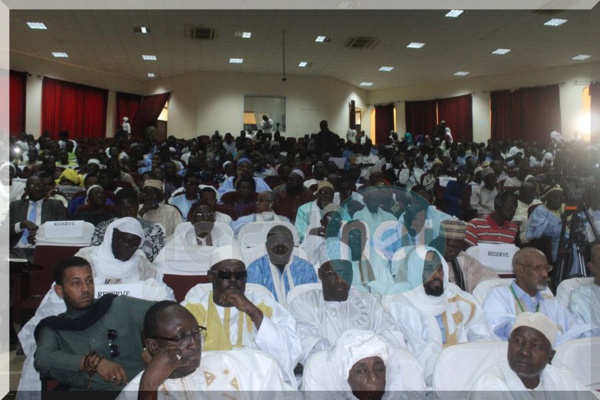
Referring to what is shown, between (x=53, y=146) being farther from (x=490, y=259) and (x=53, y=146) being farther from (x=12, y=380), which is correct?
(x=490, y=259)

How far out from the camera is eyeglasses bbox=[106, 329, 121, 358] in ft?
8.39

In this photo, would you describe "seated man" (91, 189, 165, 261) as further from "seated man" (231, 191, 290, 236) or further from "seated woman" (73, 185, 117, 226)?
"seated man" (231, 191, 290, 236)

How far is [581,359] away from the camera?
2.51 meters

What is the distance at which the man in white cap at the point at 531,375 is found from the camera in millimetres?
2229

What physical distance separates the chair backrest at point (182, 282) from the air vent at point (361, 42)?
10913 mm

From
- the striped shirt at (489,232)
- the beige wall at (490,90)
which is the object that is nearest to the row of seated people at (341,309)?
the striped shirt at (489,232)

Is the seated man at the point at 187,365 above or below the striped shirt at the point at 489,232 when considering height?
below

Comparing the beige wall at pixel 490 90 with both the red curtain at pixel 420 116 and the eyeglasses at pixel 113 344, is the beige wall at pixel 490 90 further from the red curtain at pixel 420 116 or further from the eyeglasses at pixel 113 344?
the eyeglasses at pixel 113 344

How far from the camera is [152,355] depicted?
80.9 inches

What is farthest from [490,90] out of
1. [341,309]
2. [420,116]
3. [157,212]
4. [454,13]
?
[341,309]

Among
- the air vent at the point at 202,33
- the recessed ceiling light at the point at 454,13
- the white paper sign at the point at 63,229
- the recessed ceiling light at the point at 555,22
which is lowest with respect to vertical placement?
the white paper sign at the point at 63,229

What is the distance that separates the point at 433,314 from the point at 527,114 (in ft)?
55.9

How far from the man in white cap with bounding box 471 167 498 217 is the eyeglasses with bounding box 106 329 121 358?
5.91m

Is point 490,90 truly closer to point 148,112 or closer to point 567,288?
point 148,112
